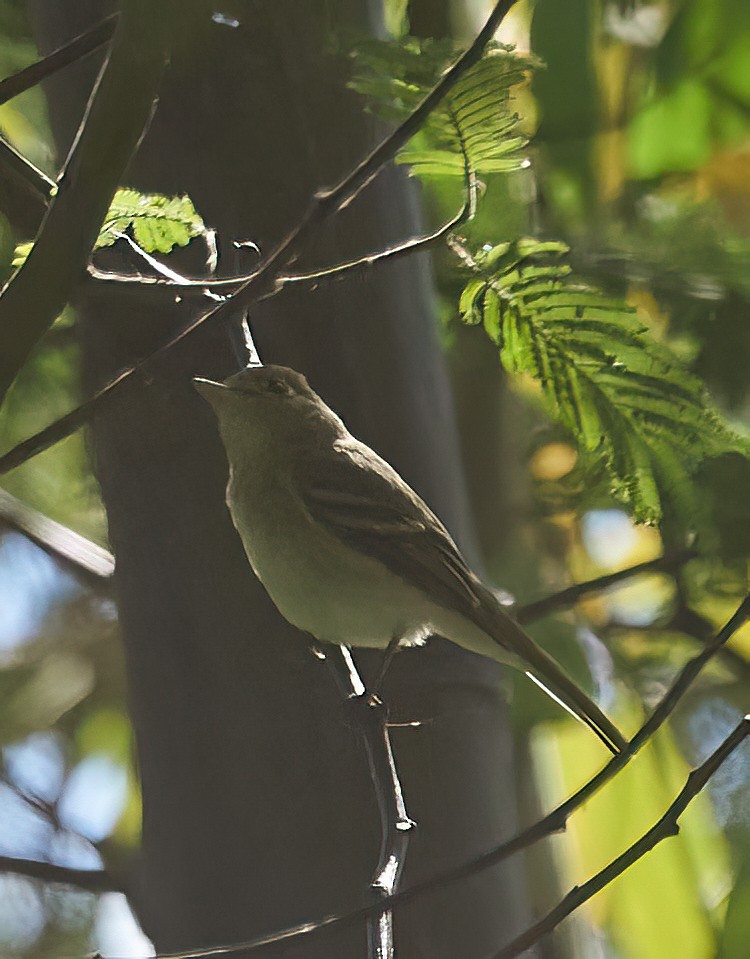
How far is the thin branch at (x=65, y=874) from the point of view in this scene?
2.89 ft

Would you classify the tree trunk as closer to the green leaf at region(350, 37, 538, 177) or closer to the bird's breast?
the bird's breast

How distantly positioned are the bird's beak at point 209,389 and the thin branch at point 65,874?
1.32 feet

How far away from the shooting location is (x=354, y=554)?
0.98 metres

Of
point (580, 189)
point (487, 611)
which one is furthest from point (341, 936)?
point (580, 189)

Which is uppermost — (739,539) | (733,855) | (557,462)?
(557,462)

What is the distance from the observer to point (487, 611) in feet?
3.09

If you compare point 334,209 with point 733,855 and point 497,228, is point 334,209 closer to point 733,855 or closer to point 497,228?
point 497,228

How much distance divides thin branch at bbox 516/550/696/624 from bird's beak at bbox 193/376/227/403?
0.37m

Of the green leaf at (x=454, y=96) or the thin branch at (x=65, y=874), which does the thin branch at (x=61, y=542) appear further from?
the green leaf at (x=454, y=96)

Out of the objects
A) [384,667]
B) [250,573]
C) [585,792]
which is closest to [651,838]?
[585,792]

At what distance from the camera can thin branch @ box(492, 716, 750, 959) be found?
61 cm

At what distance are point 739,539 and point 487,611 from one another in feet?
0.72

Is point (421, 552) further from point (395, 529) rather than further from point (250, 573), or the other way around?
point (250, 573)

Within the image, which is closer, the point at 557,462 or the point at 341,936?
the point at 341,936
